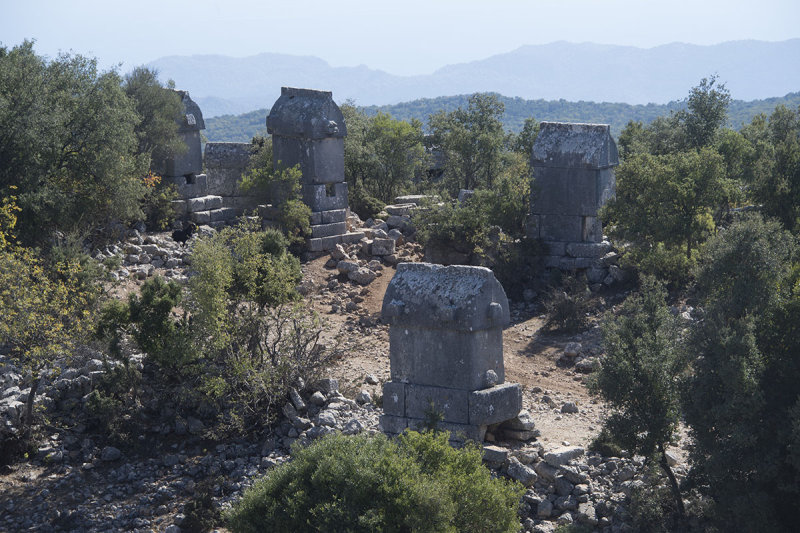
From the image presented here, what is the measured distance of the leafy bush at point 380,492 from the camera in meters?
8.04

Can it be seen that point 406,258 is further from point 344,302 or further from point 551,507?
point 551,507

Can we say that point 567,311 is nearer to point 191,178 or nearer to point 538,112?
point 191,178

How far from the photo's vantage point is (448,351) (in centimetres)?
1052

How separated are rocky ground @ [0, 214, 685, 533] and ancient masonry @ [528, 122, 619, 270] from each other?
340 cm

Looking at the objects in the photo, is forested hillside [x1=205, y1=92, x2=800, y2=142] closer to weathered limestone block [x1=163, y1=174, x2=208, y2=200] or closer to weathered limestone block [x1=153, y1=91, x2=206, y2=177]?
weathered limestone block [x1=153, y1=91, x2=206, y2=177]

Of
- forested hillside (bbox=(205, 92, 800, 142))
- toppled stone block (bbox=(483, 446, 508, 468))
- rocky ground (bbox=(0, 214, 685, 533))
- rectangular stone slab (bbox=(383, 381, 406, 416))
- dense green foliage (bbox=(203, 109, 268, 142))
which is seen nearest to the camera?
rocky ground (bbox=(0, 214, 685, 533))

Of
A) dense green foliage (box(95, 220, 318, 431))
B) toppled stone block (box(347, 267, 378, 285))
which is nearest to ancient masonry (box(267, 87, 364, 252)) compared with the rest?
toppled stone block (box(347, 267, 378, 285))

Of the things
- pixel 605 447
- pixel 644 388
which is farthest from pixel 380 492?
pixel 605 447

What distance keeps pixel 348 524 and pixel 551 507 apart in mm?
2881

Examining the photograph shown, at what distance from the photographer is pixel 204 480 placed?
37.5ft

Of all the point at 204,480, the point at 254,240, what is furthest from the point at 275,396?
the point at 254,240

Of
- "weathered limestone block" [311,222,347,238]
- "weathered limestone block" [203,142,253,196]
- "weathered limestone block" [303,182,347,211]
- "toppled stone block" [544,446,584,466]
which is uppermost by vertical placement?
"weathered limestone block" [203,142,253,196]

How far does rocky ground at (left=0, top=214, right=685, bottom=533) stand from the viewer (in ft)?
33.1

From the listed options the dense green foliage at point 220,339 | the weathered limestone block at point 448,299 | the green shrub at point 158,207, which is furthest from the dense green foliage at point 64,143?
the weathered limestone block at point 448,299
